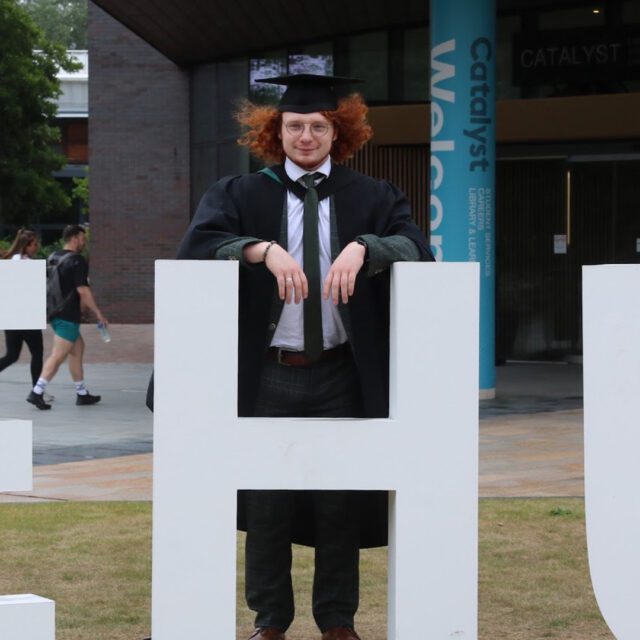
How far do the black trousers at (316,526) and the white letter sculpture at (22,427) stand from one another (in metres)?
0.76

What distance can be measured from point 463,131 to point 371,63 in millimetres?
5991

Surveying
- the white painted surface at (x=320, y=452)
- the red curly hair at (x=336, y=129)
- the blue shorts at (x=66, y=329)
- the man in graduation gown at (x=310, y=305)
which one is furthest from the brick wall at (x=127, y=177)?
the white painted surface at (x=320, y=452)

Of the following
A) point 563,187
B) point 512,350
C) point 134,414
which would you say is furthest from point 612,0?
point 134,414

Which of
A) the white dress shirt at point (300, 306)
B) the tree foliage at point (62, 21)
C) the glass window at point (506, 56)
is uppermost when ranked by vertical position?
the tree foliage at point (62, 21)

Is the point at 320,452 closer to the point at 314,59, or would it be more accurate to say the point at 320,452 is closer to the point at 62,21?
the point at 314,59

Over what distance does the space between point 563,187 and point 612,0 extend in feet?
7.27

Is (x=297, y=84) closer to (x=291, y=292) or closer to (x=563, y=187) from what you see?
(x=291, y=292)

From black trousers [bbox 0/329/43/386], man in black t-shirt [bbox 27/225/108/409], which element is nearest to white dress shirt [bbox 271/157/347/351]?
man in black t-shirt [bbox 27/225/108/409]

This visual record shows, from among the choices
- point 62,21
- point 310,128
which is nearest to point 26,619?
point 310,128

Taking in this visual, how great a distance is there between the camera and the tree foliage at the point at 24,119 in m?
39.1

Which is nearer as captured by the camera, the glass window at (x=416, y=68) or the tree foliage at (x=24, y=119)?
the glass window at (x=416, y=68)

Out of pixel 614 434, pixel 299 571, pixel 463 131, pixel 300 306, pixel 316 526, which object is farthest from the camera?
pixel 463 131

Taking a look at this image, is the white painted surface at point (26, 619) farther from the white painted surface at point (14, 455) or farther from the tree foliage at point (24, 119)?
the tree foliage at point (24, 119)

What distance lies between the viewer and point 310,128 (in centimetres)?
445
